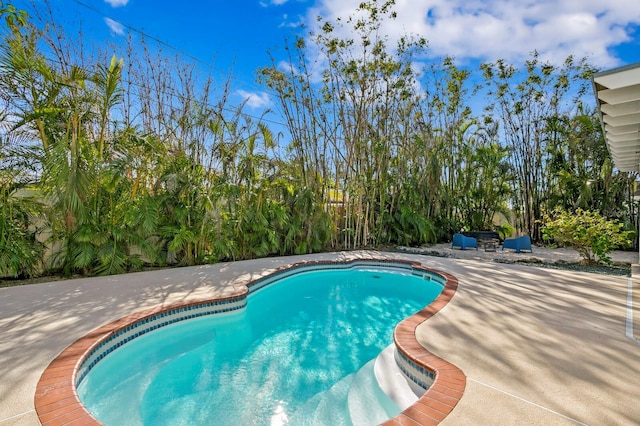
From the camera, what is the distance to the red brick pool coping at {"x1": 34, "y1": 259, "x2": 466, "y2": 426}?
6.15ft

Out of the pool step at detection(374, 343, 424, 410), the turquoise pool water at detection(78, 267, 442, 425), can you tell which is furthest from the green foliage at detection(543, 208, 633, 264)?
the pool step at detection(374, 343, 424, 410)

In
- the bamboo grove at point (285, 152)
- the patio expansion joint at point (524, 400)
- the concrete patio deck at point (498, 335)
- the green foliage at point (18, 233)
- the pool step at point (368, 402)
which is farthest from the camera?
the bamboo grove at point (285, 152)

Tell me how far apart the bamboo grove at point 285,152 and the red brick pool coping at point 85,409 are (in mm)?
3150

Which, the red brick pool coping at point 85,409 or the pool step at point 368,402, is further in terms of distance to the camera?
the pool step at point 368,402

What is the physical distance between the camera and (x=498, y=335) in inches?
121

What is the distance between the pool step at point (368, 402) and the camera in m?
2.43

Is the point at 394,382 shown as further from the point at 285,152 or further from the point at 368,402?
the point at 285,152

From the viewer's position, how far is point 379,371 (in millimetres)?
3027

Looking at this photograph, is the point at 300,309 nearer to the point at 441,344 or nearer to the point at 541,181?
the point at 441,344

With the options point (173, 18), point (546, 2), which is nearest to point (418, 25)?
point (546, 2)

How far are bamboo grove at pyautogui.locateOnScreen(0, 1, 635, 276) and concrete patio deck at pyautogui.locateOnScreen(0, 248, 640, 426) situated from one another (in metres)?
1.27

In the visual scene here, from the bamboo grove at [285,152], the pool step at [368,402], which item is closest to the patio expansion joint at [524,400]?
the pool step at [368,402]

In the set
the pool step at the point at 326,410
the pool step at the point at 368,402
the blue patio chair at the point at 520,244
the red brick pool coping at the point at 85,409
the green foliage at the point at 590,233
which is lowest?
the pool step at the point at 326,410

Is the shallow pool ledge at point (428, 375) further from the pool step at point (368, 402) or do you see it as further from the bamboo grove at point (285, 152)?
the bamboo grove at point (285, 152)
